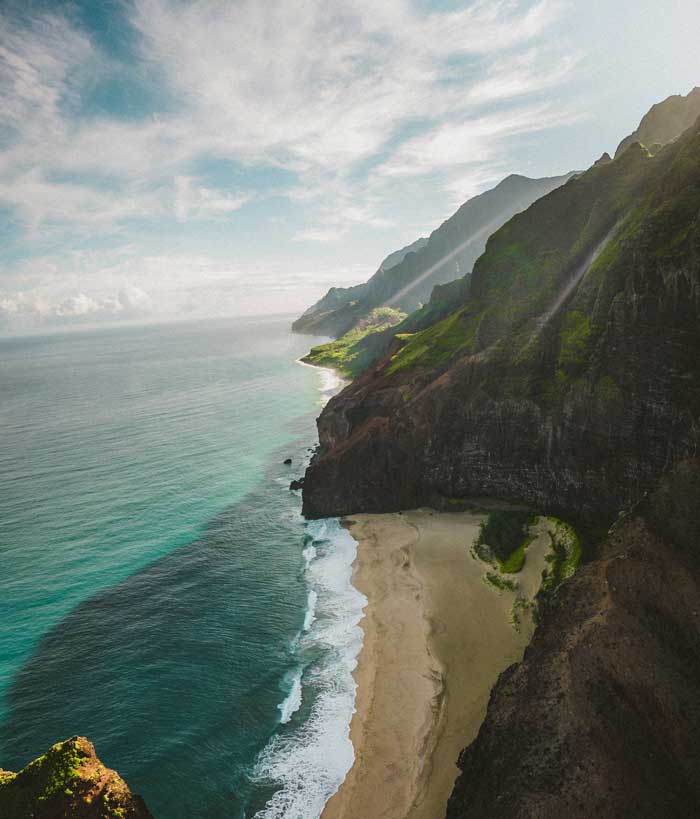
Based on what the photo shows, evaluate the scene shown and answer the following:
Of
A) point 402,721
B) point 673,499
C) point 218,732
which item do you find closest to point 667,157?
point 673,499

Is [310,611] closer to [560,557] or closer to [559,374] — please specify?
[560,557]

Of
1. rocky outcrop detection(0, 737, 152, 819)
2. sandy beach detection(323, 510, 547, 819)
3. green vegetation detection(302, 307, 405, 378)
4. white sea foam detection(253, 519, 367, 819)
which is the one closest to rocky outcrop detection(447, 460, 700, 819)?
Answer: sandy beach detection(323, 510, 547, 819)

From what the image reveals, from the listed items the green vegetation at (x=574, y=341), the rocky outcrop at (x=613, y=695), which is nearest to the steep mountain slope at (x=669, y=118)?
the green vegetation at (x=574, y=341)

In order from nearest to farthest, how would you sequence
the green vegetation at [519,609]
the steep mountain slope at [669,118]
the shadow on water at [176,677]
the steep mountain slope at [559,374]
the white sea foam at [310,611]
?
the shadow on water at [176,677] → the steep mountain slope at [559,374] → the green vegetation at [519,609] → the white sea foam at [310,611] → the steep mountain slope at [669,118]

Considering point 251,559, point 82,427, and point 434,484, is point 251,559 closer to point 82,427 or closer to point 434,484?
point 434,484

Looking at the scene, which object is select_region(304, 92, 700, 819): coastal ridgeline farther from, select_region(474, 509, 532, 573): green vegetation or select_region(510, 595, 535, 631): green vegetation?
select_region(510, 595, 535, 631): green vegetation

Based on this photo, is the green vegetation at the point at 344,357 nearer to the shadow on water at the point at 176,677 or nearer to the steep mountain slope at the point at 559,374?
the steep mountain slope at the point at 559,374
